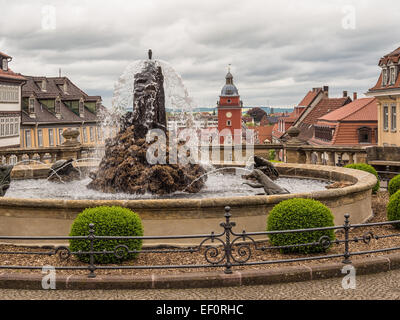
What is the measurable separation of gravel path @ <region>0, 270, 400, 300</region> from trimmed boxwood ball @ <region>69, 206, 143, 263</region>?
1.01 m

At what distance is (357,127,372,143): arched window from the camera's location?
5551 cm

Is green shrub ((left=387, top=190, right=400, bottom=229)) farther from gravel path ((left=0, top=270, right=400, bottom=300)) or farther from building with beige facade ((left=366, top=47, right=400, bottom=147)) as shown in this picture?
building with beige facade ((left=366, top=47, right=400, bottom=147))

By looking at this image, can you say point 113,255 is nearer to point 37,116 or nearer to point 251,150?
point 251,150

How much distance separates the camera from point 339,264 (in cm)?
814

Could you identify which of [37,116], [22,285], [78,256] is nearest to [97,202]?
[78,256]

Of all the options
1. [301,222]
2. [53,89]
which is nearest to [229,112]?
[53,89]

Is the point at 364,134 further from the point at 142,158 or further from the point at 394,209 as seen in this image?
the point at 394,209

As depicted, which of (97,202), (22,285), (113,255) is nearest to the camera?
(22,285)

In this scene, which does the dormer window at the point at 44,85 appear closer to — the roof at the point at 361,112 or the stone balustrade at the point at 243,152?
the roof at the point at 361,112

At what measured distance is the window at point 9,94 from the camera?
47.9m

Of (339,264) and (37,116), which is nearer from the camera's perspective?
(339,264)

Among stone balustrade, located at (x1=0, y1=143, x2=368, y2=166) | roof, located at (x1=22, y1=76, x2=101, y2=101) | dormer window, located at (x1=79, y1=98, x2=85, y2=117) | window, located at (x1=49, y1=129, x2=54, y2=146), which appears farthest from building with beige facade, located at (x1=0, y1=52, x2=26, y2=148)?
stone balustrade, located at (x1=0, y1=143, x2=368, y2=166)

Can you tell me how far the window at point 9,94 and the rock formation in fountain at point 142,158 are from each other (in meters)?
37.4
